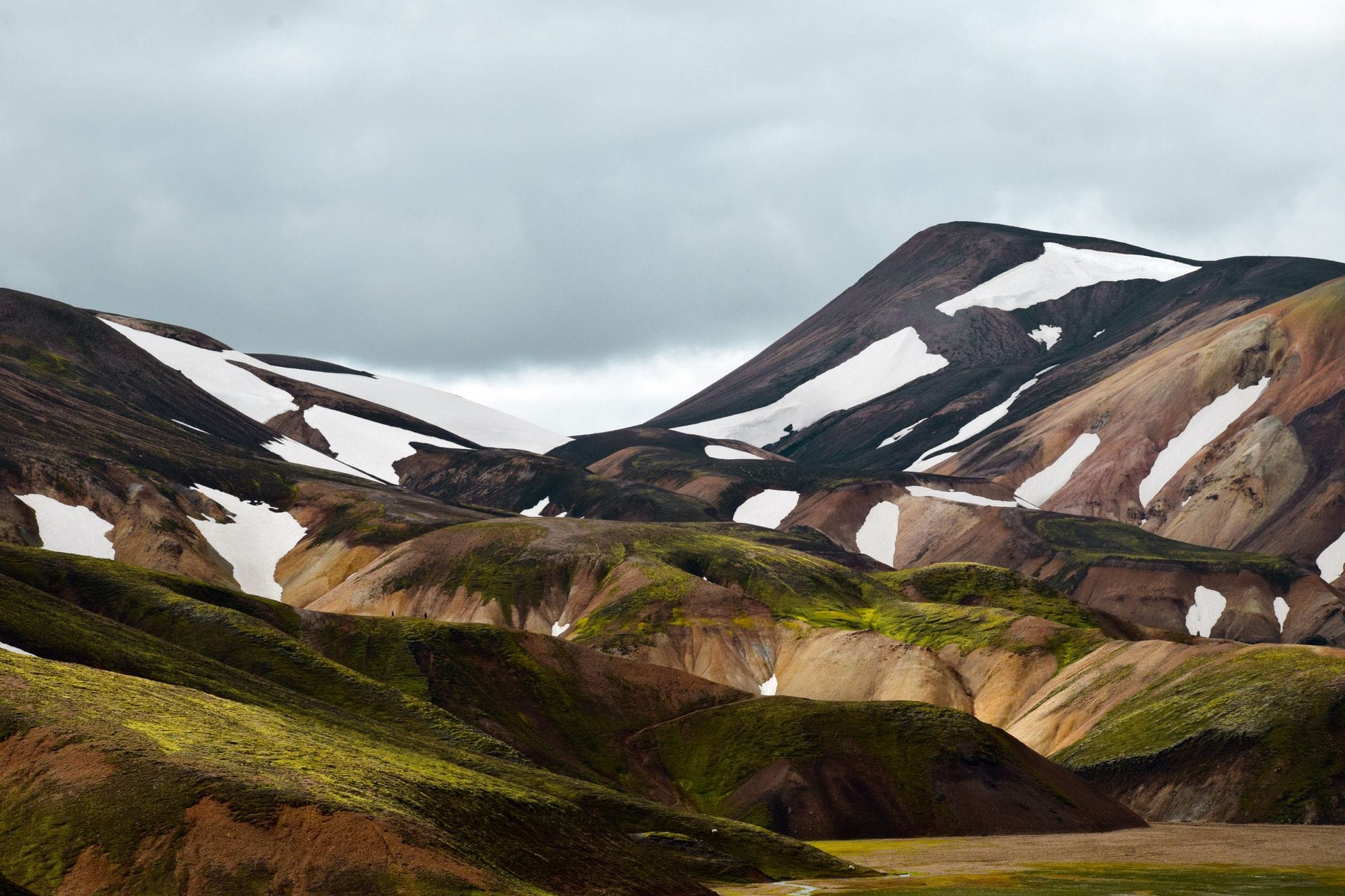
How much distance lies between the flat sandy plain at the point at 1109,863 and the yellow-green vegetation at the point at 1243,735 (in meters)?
4.38

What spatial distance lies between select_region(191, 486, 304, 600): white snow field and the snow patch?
357 ft

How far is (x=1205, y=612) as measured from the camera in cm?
17512

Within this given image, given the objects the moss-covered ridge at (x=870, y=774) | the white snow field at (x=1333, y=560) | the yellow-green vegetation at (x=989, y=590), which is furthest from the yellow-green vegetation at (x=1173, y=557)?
the moss-covered ridge at (x=870, y=774)

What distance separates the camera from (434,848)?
139ft

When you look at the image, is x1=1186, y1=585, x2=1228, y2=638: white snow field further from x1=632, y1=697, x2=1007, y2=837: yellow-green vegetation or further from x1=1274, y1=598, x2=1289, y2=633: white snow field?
x1=632, y1=697, x2=1007, y2=837: yellow-green vegetation

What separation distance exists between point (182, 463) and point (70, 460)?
17.8 m

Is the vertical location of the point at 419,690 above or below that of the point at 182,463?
below

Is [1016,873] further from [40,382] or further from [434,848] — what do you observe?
[40,382]

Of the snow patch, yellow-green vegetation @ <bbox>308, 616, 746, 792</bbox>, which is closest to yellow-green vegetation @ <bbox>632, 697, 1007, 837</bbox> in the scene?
yellow-green vegetation @ <bbox>308, 616, 746, 792</bbox>

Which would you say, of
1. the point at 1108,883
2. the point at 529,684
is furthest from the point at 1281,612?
the point at 1108,883

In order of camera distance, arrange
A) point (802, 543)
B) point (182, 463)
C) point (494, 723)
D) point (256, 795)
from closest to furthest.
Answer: point (256, 795)
point (494, 723)
point (182, 463)
point (802, 543)

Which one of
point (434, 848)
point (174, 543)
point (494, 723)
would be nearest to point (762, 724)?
point (494, 723)

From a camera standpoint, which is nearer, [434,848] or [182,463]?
[434,848]

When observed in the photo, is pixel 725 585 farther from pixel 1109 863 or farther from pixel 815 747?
pixel 1109 863
